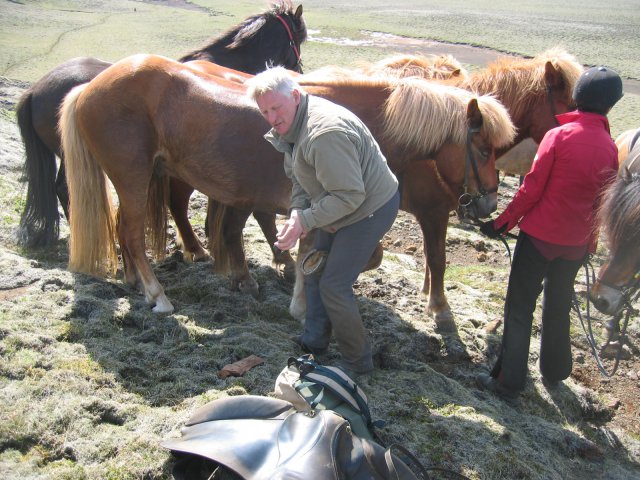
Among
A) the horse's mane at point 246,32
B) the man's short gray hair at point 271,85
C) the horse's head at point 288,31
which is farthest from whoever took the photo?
the horse's head at point 288,31

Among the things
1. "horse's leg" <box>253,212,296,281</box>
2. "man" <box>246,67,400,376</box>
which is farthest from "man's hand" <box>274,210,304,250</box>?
"horse's leg" <box>253,212,296,281</box>

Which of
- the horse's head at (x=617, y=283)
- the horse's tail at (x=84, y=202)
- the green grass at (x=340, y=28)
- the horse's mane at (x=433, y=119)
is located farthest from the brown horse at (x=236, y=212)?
the green grass at (x=340, y=28)

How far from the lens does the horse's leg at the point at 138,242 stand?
4227mm

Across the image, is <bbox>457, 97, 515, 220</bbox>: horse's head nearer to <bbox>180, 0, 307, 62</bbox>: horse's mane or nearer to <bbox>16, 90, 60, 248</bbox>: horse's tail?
<bbox>16, 90, 60, 248</bbox>: horse's tail

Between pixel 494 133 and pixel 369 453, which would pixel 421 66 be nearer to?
pixel 494 133

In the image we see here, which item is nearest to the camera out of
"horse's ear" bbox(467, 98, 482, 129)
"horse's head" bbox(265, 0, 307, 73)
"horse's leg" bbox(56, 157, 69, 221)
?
"horse's ear" bbox(467, 98, 482, 129)

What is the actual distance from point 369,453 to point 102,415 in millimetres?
1376

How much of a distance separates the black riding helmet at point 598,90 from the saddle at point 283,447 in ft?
7.49

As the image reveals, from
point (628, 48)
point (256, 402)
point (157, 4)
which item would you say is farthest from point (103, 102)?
point (157, 4)

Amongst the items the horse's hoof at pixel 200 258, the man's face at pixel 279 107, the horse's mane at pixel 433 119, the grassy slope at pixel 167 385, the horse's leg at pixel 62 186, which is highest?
the man's face at pixel 279 107

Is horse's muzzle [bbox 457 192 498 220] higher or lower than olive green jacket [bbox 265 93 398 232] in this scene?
lower

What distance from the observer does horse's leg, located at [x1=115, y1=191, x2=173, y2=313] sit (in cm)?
423

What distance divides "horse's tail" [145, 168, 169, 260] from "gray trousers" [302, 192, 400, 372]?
2020 mm

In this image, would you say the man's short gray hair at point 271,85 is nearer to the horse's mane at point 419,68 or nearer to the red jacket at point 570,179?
the red jacket at point 570,179
